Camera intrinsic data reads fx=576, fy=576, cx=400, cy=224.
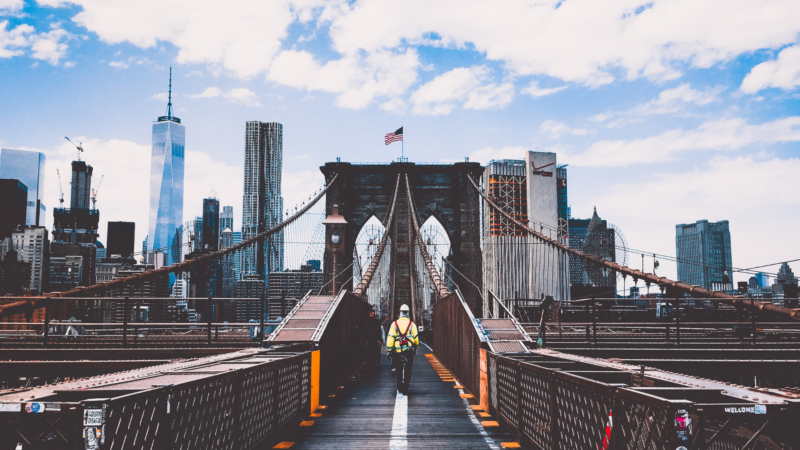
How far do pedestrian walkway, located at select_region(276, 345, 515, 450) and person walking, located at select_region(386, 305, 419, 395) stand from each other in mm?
309

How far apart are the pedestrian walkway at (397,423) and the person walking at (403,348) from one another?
0.31m

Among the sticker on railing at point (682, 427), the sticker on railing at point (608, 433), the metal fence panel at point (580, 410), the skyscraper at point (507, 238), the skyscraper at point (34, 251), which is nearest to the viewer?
the sticker on railing at point (682, 427)

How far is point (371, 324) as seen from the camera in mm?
16766

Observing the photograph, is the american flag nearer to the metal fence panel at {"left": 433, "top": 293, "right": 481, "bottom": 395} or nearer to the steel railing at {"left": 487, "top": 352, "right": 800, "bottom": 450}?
the metal fence panel at {"left": 433, "top": 293, "right": 481, "bottom": 395}

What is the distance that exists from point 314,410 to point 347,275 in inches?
1388

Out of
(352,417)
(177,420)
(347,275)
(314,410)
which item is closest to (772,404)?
(177,420)

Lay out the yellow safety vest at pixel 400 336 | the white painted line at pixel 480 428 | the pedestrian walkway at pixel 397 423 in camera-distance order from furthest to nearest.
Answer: the yellow safety vest at pixel 400 336
the pedestrian walkway at pixel 397 423
the white painted line at pixel 480 428

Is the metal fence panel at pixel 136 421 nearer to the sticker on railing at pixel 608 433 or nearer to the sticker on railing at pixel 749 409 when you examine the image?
the sticker on railing at pixel 608 433

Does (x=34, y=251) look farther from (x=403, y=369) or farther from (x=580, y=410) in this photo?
(x=580, y=410)

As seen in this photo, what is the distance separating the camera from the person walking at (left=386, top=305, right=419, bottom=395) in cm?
1052

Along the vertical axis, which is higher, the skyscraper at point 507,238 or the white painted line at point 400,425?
the skyscraper at point 507,238

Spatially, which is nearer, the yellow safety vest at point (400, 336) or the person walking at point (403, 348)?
the person walking at point (403, 348)

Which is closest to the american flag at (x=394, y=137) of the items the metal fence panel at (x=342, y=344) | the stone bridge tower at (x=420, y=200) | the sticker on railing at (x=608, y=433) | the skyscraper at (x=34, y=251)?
the stone bridge tower at (x=420, y=200)

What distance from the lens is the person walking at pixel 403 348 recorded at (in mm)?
10516
